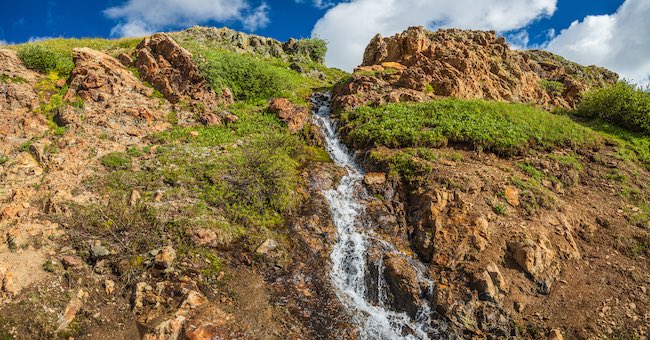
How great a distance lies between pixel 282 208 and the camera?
15031 mm

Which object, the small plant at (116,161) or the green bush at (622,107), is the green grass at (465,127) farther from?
the small plant at (116,161)

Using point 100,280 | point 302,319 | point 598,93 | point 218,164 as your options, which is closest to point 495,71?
point 598,93

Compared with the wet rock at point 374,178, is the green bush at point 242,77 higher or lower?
higher

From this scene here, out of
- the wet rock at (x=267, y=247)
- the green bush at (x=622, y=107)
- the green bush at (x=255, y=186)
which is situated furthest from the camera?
the green bush at (x=622, y=107)

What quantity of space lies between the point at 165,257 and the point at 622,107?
96.4 feet

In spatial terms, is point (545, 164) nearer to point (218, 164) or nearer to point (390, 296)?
point (390, 296)

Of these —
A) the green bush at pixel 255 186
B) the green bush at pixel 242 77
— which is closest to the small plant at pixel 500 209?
the green bush at pixel 255 186

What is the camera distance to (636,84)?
84.0 feet

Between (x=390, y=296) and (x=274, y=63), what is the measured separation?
33200mm

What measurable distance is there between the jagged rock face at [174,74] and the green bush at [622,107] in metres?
26.5

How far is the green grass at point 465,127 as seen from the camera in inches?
784

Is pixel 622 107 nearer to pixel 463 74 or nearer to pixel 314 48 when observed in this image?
pixel 463 74

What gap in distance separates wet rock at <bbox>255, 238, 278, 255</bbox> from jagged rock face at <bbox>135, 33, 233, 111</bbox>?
12.9 meters

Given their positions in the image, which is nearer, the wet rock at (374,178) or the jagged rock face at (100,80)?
the wet rock at (374,178)
